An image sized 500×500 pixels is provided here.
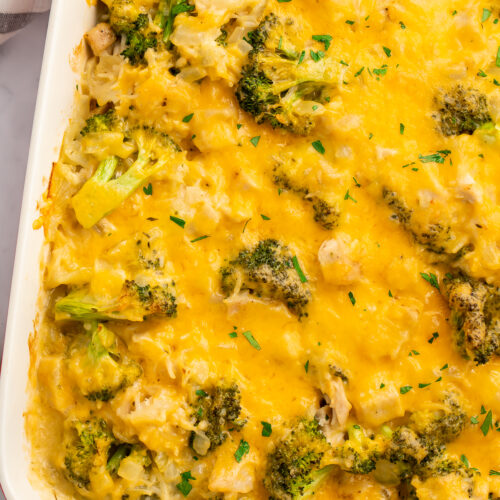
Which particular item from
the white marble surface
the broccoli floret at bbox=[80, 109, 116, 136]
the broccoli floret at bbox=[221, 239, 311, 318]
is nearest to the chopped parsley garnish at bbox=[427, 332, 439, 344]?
the broccoli floret at bbox=[221, 239, 311, 318]

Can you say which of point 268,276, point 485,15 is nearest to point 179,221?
point 268,276

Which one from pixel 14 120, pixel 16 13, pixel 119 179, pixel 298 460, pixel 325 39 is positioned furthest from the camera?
pixel 14 120

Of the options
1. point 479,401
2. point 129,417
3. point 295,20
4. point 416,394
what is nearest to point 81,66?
point 295,20

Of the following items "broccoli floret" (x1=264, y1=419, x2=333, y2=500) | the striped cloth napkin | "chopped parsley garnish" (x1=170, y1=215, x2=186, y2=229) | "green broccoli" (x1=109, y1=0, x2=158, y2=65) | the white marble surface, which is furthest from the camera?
the white marble surface

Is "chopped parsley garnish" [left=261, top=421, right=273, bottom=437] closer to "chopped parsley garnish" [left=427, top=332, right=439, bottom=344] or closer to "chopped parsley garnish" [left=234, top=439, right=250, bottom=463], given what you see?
"chopped parsley garnish" [left=234, top=439, right=250, bottom=463]

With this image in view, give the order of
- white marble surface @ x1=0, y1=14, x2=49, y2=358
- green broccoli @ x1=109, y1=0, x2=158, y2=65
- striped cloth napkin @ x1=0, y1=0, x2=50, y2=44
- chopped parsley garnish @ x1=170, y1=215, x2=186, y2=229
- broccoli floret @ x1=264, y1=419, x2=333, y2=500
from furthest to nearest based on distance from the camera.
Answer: white marble surface @ x1=0, y1=14, x2=49, y2=358, striped cloth napkin @ x1=0, y1=0, x2=50, y2=44, green broccoli @ x1=109, y1=0, x2=158, y2=65, chopped parsley garnish @ x1=170, y1=215, x2=186, y2=229, broccoli floret @ x1=264, y1=419, x2=333, y2=500

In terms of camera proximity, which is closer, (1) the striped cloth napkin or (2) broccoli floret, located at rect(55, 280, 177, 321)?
(2) broccoli floret, located at rect(55, 280, 177, 321)

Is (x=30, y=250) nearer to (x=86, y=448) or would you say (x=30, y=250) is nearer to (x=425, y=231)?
(x=86, y=448)
